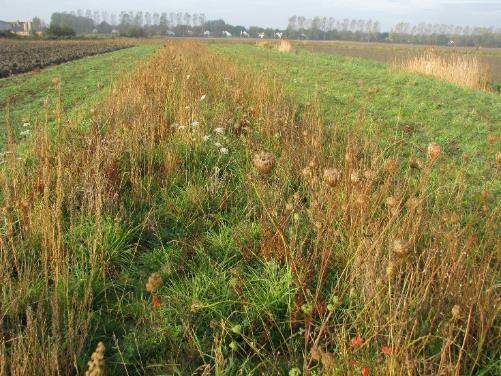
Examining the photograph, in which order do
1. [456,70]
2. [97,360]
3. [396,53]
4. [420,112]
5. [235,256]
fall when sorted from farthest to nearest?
[396,53], [456,70], [420,112], [235,256], [97,360]

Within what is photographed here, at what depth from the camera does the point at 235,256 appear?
274 centimetres

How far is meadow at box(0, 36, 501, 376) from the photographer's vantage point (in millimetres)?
1761

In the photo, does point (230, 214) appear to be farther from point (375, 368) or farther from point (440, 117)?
point (440, 117)

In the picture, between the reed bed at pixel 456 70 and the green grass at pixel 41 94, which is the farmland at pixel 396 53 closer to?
the reed bed at pixel 456 70

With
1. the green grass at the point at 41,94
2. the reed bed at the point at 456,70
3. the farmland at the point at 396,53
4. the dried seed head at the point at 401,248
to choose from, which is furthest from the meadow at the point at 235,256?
the farmland at the point at 396,53

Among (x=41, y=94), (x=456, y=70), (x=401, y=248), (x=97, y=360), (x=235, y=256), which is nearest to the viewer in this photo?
(x=97, y=360)

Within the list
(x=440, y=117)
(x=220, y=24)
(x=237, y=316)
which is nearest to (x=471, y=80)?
(x=440, y=117)

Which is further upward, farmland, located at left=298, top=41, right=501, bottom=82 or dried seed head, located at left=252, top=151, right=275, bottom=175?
farmland, located at left=298, top=41, right=501, bottom=82

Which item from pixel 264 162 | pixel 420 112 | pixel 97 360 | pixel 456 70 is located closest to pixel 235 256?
pixel 264 162

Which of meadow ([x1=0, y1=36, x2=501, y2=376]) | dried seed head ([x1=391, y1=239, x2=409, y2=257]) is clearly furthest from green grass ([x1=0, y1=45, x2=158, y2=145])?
dried seed head ([x1=391, y1=239, x2=409, y2=257])

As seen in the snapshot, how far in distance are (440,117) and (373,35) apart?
11942 centimetres

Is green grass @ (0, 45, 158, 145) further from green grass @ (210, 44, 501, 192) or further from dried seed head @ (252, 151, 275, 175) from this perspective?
dried seed head @ (252, 151, 275, 175)

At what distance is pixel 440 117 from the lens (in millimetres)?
7516

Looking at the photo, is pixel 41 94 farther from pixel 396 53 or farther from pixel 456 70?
pixel 396 53
